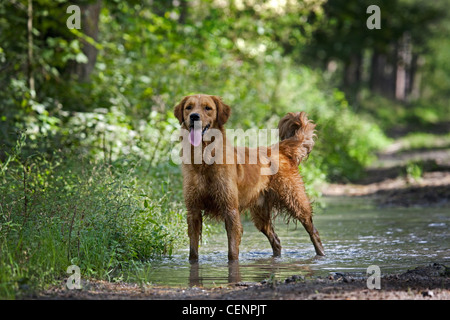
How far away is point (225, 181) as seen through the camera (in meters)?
7.60

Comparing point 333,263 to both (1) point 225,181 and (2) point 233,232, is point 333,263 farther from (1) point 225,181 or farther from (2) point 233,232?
(1) point 225,181

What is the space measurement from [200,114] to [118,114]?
488 centimetres

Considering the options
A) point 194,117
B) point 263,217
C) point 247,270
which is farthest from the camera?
point 263,217

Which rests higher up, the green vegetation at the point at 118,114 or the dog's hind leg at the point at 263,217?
the green vegetation at the point at 118,114

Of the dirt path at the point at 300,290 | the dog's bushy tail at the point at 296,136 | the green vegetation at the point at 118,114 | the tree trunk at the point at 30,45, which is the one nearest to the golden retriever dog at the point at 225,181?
the dog's bushy tail at the point at 296,136

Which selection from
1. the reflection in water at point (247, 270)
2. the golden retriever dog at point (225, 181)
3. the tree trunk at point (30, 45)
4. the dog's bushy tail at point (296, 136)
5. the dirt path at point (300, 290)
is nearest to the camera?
the dirt path at point (300, 290)

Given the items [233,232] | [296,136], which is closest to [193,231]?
[233,232]

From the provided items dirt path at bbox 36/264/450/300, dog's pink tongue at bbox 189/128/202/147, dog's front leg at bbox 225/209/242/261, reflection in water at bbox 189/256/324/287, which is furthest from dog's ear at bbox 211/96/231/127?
dirt path at bbox 36/264/450/300

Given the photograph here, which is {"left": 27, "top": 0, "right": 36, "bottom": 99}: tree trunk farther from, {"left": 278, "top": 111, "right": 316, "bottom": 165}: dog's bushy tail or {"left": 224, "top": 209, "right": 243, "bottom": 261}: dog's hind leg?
{"left": 224, "top": 209, "right": 243, "bottom": 261}: dog's hind leg

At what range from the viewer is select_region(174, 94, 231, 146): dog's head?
7.44 m

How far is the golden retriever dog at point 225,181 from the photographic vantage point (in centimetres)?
754

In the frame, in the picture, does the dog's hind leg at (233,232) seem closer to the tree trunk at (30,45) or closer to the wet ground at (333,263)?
the wet ground at (333,263)

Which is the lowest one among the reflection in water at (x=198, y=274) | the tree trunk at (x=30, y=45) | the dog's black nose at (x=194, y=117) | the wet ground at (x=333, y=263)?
the reflection in water at (x=198, y=274)
